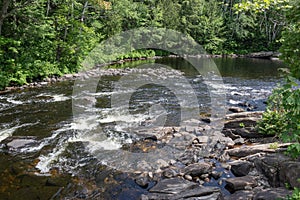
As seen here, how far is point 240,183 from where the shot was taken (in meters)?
5.67

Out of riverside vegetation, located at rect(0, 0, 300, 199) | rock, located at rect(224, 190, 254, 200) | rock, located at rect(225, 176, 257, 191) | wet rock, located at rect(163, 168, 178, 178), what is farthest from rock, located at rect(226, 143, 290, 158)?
wet rock, located at rect(163, 168, 178, 178)

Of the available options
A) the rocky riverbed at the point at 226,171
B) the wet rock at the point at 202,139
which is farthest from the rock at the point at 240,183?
the wet rock at the point at 202,139

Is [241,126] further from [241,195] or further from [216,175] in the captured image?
[241,195]

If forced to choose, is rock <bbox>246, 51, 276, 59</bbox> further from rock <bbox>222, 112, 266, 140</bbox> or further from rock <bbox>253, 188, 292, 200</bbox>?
rock <bbox>253, 188, 292, 200</bbox>

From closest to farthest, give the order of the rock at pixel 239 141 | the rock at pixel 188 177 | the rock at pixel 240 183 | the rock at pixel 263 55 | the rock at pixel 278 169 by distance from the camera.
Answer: the rock at pixel 278 169
the rock at pixel 240 183
the rock at pixel 188 177
the rock at pixel 239 141
the rock at pixel 263 55

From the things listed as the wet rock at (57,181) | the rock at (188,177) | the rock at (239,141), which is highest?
the rock at (239,141)

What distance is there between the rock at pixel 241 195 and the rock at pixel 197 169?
1.12 m

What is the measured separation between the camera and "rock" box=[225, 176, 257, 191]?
5.62 metres

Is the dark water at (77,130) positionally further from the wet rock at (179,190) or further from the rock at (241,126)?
the rock at (241,126)

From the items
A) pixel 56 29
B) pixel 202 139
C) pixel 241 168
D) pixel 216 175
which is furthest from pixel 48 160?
pixel 56 29

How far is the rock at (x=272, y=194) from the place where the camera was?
4.64m

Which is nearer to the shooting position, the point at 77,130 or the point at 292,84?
the point at 292,84

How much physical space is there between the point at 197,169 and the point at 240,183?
1.08m

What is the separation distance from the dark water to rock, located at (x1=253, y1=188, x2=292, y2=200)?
2.47 meters
